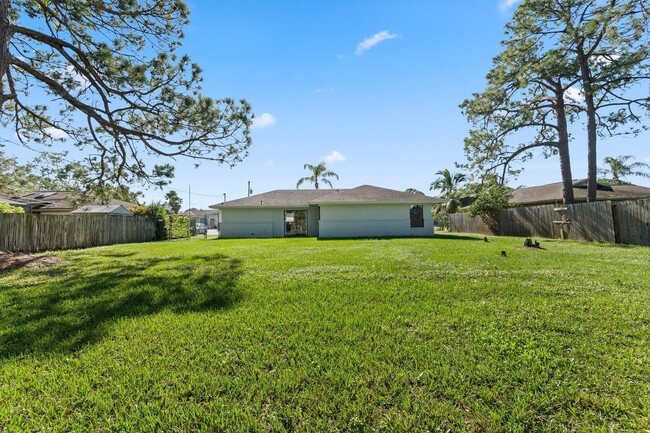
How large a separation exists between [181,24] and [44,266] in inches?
329

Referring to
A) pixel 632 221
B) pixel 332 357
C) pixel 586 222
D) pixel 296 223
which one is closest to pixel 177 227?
pixel 296 223

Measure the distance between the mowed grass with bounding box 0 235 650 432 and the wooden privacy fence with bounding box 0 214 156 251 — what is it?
8.58 metres

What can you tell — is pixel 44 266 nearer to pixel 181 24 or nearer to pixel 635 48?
pixel 181 24

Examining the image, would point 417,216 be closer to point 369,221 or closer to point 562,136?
point 369,221

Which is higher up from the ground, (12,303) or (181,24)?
(181,24)

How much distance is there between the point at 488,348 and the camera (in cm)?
321

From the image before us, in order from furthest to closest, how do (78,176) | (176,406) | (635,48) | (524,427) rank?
(635,48) → (78,176) → (176,406) → (524,427)

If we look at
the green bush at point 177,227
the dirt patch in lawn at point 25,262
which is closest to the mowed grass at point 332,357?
the dirt patch in lawn at point 25,262

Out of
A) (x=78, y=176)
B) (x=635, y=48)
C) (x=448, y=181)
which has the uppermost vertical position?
(x=635, y=48)

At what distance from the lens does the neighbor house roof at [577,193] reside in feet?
70.4

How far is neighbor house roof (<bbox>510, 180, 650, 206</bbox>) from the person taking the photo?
2145cm

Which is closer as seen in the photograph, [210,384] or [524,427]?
[524,427]

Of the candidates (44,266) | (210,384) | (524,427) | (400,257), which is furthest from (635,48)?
(44,266)

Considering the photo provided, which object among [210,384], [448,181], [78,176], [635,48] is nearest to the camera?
[210,384]
